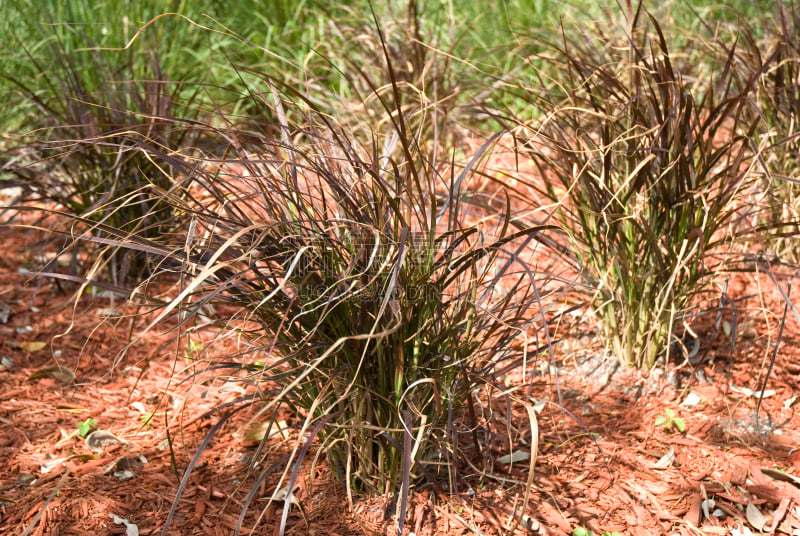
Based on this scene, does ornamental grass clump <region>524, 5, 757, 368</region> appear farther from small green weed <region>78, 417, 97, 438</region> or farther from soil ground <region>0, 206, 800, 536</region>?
small green weed <region>78, 417, 97, 438</region>

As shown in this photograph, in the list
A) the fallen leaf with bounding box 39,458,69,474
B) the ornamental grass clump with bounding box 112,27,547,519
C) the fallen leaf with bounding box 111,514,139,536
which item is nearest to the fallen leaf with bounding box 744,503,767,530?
the ornamental grass clump with bounding box 112,27,547,519

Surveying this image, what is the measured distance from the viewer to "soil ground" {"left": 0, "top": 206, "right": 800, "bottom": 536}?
7.13ft

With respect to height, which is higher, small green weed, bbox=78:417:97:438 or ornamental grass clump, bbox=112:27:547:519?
ornamental grass clump, bbox=112:27:547:519

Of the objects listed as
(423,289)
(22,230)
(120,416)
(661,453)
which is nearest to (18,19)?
(22,230)

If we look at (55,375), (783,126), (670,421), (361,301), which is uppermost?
(783,126)

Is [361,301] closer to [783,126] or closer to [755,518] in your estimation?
[755,518]

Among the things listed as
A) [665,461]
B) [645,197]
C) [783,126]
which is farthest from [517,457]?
[783,126]

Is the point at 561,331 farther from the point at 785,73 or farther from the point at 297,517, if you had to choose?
the point at 785,73

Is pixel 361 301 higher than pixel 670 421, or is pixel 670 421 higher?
pixel 361 301

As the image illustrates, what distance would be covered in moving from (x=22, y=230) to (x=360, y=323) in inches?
110

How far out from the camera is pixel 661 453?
248cm

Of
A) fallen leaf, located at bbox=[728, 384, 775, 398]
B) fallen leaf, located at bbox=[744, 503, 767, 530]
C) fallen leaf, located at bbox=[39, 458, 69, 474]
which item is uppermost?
fallen leaf, located at bbox=[728, 384, 775, 398]

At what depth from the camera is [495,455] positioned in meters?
2.38

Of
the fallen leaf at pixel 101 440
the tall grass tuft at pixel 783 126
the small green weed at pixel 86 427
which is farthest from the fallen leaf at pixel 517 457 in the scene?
the tall grass tuft at pixel 783 126
